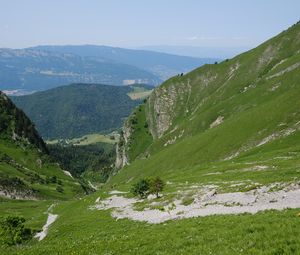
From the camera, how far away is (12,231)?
52.2 meters

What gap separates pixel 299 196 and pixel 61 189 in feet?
529

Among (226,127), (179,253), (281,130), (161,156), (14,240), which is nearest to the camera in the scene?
(179,253)

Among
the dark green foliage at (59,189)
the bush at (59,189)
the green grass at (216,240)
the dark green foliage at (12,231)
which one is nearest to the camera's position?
the green grass at (216,240)

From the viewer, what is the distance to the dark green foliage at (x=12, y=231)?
167ft

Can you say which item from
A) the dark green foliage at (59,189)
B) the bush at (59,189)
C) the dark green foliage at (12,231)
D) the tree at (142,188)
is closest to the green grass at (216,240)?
the dark green foliage at (12,231)

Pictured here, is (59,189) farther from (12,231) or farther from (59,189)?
(12,231)

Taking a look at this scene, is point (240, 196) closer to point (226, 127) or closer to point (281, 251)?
point (281, 251)

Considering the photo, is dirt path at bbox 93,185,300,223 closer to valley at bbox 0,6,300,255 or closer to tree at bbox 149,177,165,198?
valley at bbox 0,6,300,255

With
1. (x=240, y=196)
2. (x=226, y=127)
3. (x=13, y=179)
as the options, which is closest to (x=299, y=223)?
(x=240, y=196)

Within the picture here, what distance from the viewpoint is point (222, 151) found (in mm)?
116750

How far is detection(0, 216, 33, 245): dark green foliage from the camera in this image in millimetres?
50900

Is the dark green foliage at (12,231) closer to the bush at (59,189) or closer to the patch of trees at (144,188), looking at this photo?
the patch of trees at (144,188)

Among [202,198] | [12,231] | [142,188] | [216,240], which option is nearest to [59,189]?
[142,188]

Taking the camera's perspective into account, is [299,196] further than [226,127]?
No
